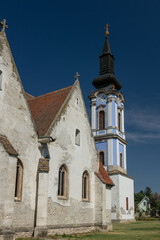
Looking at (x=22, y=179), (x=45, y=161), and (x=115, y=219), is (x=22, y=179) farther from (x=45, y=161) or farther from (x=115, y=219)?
(x=115, y=219)

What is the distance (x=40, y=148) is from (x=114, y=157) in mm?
30356

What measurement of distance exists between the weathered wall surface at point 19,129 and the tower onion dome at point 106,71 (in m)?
37.1

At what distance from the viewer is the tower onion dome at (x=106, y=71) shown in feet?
174

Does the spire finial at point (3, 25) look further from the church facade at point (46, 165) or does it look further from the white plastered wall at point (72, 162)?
Result: the white plastered wall at point (72, 162)

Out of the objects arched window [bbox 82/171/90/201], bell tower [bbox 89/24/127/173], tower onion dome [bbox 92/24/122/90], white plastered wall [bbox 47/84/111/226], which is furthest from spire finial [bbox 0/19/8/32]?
tower onion dome [bbox 92/24/122/90]

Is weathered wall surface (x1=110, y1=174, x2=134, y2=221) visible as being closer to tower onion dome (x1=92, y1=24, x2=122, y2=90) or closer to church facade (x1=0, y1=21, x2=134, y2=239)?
tower onion dome (x1=92, y1=24, x2=122, y2=90)

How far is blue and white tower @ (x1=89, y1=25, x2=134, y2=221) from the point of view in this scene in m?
44.7

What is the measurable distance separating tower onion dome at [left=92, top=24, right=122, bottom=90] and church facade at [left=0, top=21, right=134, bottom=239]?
3010cm

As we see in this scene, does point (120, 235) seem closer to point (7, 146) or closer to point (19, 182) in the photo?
point (19, 182)

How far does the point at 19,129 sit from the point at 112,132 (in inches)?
1296

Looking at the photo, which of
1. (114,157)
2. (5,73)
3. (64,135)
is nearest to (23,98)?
(5,73)

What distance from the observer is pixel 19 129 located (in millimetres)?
16688

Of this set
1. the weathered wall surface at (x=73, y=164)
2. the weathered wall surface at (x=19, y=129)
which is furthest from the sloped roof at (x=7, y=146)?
the weathered wall surface at (x=73, y=164)

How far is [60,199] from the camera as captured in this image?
1894cm
